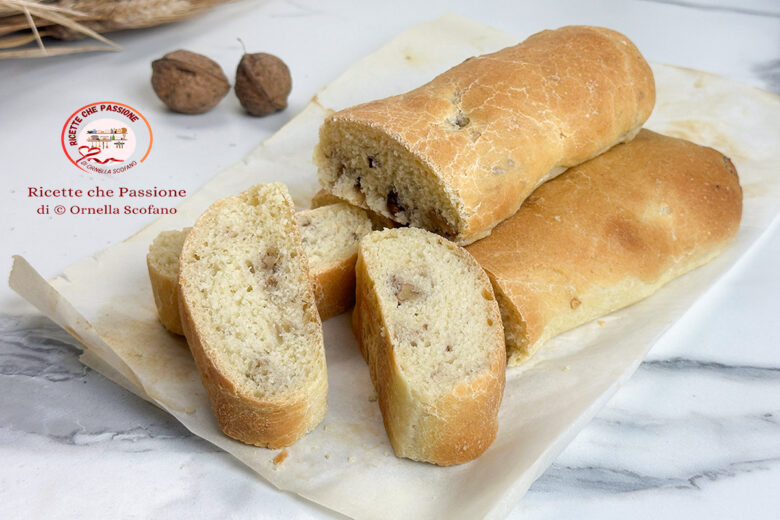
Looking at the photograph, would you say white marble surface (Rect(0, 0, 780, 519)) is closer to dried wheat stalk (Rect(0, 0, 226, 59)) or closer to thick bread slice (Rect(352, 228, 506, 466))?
dried wheat stalk (Rect(0, 0, 226, 59))

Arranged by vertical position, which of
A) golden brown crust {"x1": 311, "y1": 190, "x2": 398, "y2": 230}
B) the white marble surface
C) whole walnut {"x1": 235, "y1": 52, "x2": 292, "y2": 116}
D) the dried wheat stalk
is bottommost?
the white marble surface

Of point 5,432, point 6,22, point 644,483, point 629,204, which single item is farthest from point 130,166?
point 644,483

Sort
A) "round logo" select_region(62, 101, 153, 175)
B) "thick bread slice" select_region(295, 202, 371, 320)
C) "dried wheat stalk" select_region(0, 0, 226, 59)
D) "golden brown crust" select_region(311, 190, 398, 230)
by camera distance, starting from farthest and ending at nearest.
A: "dried wheat stalk" select_region(0, 0, 226, 59)
"round logo" select_region(62, 101, 153, 175)
"golden brown crust" select_region(311, 190, 398, 230)
"thick bread slice" select_region(295, 202, 371, 320)

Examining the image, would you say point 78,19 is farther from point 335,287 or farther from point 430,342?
point 430,342

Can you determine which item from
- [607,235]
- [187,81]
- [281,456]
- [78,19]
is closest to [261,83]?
[187,81]

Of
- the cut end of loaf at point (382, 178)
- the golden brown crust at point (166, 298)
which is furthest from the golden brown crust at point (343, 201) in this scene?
the golden brown crust at point (166, 298)

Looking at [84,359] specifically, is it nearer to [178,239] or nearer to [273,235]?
[178,239]

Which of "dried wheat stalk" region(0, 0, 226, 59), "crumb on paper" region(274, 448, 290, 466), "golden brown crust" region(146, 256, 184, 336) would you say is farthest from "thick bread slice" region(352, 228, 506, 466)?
"dried wheat stalk" region(0, 0, 226, 59)

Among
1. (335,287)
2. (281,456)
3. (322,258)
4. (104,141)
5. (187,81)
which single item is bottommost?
(281,456)
